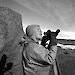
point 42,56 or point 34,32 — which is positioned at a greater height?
point 34,32

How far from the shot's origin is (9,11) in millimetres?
3197

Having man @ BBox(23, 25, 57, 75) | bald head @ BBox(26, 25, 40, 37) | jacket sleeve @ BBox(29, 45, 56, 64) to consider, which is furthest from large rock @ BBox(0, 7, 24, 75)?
jacket sleeve @ BBox(29, 45, 56, 64)

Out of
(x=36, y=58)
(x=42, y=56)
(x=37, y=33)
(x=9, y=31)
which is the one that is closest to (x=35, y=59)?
(x=36, y=58)

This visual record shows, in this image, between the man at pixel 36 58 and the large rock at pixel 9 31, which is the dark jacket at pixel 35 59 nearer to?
the man at pixel 36 58

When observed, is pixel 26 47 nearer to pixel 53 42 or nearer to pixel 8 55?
pixel 53 42

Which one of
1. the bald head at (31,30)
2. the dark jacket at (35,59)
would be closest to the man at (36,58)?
the dark jacket at (35,59)

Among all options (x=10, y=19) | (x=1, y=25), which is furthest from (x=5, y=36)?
(x=10, y=19)

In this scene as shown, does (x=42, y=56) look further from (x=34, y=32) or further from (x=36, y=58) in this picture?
(x=34, y=32)

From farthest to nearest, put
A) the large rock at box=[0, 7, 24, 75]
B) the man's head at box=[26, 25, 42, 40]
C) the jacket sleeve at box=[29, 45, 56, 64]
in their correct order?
1. the large rock at box=[0, 7, 24, 75]
2. the man's head at box=[26, 25, 42, 40]
3. the jacket sleeve at box=[29, 45, 56, 64]

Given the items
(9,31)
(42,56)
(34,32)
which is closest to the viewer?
(42,56)

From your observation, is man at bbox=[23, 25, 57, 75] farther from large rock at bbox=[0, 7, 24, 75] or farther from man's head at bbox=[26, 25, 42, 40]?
large rock at bbox=[0, 7, 24, 75]

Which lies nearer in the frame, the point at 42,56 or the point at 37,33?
the point at 42,56

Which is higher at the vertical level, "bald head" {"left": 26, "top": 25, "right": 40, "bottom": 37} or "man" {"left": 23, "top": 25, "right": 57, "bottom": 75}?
"bald head" {"left": 26, "top": 25, "right": 40, "bottom": 37}

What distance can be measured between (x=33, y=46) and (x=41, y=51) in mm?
153
